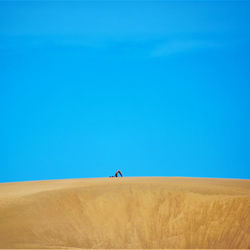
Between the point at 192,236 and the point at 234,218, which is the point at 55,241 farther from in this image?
the point at 234,218

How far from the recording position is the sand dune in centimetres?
1380

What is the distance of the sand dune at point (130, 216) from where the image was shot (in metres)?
13.8

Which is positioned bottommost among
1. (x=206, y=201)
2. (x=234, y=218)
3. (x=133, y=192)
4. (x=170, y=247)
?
(x=170, y=247)

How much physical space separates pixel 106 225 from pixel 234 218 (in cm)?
611

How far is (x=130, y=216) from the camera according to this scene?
626 inches

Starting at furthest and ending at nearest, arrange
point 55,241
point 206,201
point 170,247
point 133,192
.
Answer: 1. point 133,192
2. point 206,201
3. point 170,247
4. point 55,241

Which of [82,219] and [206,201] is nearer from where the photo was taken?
[82,219]

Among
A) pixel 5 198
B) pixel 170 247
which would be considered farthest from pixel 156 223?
pixel 5 198

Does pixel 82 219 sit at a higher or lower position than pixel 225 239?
higher

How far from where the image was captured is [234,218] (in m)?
15.6

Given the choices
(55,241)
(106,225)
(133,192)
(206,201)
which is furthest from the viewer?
(133,192)

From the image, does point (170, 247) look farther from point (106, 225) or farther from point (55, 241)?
point (55, 241)

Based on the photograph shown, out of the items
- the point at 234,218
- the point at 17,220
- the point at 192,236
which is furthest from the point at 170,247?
the point at 17,220

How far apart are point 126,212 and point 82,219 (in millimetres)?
2208
